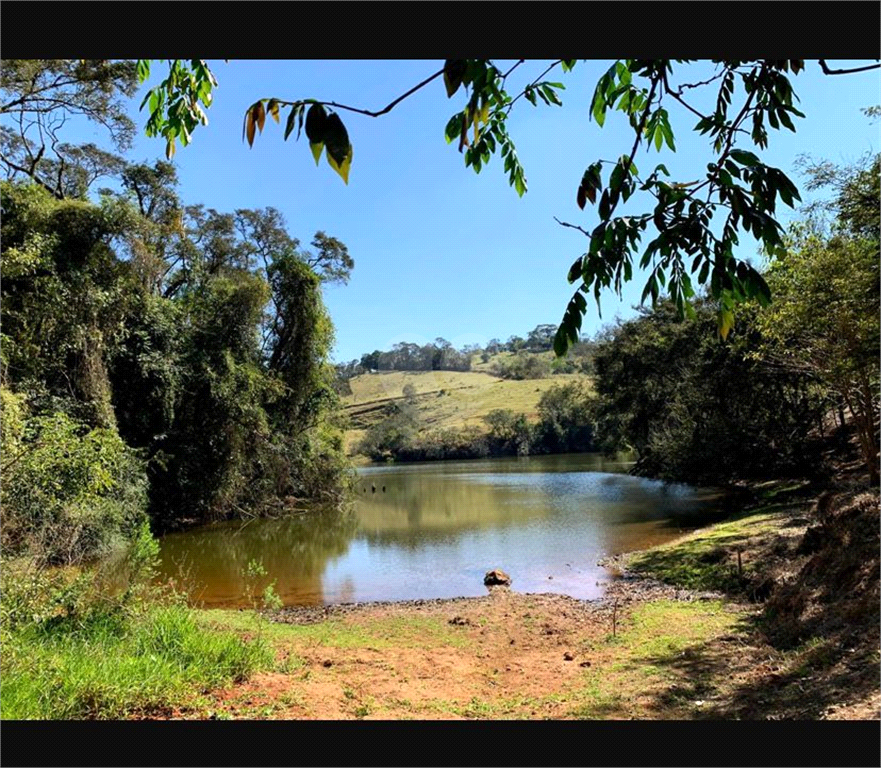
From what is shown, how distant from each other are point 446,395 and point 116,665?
311 ft

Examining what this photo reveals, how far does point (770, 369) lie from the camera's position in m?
16.7

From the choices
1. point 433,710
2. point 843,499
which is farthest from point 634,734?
point 843,499

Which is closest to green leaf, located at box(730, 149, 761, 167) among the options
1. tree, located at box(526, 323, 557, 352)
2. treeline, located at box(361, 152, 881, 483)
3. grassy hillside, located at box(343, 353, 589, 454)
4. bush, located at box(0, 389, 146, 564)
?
treeline, located at box(361, 152, 881, 483)

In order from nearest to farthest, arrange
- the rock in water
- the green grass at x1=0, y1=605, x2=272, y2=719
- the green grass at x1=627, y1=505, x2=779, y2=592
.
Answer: the green grass at x1=0, y1=605, x2=272, y2=719, the green grass at x1=627, y1=505, x2=779, y2=592, the rock in water

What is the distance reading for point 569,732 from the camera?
1853mm

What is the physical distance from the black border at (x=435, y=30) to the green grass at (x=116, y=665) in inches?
169

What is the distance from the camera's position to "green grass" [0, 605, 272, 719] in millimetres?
4504

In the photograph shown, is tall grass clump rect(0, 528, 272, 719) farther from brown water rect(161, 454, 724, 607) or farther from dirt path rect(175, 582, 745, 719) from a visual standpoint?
Result: brown water rect(161, 454, 724, 607)

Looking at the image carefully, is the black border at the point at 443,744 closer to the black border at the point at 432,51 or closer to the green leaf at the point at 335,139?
the black border at the point at 432,51

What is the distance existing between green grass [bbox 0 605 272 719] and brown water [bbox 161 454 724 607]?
300cm

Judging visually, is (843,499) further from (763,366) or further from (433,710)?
(763,366)

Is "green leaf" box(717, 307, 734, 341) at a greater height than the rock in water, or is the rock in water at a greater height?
"green leaf" box(717, 307, 734, 341)

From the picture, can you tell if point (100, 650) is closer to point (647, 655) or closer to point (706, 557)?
point (647, 655)

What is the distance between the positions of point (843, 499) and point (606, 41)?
10271 millimetres
